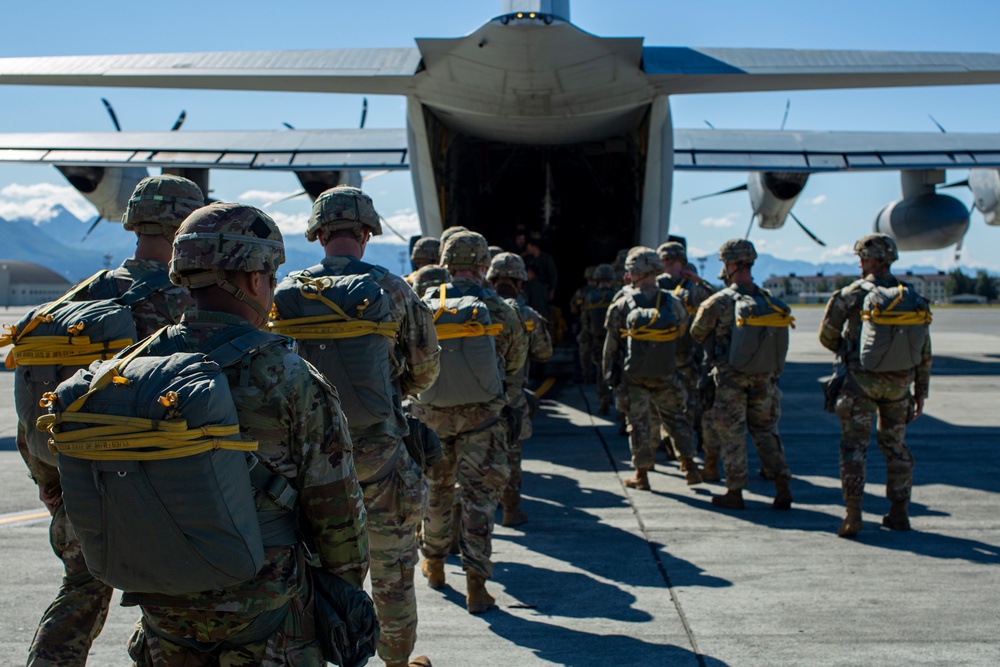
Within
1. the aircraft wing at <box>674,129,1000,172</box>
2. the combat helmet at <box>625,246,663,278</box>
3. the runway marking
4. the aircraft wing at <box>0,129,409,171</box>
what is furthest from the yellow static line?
the aircraft wing at <box>674,129,1000,172</box>

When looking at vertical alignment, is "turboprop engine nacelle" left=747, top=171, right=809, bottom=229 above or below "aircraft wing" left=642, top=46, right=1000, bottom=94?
below

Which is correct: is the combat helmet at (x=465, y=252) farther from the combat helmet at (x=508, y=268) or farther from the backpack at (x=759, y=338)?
the backpack at (x=759, y=338)

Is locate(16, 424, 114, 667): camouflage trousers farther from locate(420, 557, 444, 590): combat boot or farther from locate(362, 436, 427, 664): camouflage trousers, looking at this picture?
locate(420, 557, 444, 590): combat boot

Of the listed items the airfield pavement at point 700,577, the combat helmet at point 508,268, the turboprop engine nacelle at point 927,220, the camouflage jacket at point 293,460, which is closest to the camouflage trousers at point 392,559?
the airfield pavement at point 700,577

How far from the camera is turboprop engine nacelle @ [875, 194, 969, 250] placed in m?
14.5

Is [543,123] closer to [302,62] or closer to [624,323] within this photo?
[302,62]

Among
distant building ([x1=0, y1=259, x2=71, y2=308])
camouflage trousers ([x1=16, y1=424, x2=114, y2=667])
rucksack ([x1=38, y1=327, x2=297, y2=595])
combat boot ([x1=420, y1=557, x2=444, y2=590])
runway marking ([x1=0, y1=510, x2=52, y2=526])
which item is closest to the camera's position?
rucksack ([x1=38, y1=327, x2=297, y2=595])

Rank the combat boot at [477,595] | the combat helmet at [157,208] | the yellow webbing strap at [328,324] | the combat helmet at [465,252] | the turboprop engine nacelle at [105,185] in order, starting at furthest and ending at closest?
the turboprop engine nacelle at [105,185], the combat helmet at [465,252], the combat boot at [477,595], the combat helmet at [157,208], the yellow webbing strap at [328,324]

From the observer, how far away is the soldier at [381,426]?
11.2ft

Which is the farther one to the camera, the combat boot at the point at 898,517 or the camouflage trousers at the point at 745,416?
the camouflage trousers at the point at 745,416

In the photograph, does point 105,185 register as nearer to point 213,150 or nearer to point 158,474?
point 213,150

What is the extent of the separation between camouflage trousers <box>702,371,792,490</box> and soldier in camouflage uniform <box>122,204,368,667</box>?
180 inches

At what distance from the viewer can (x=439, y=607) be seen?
449cm

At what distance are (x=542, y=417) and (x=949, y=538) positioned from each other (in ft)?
18.0
